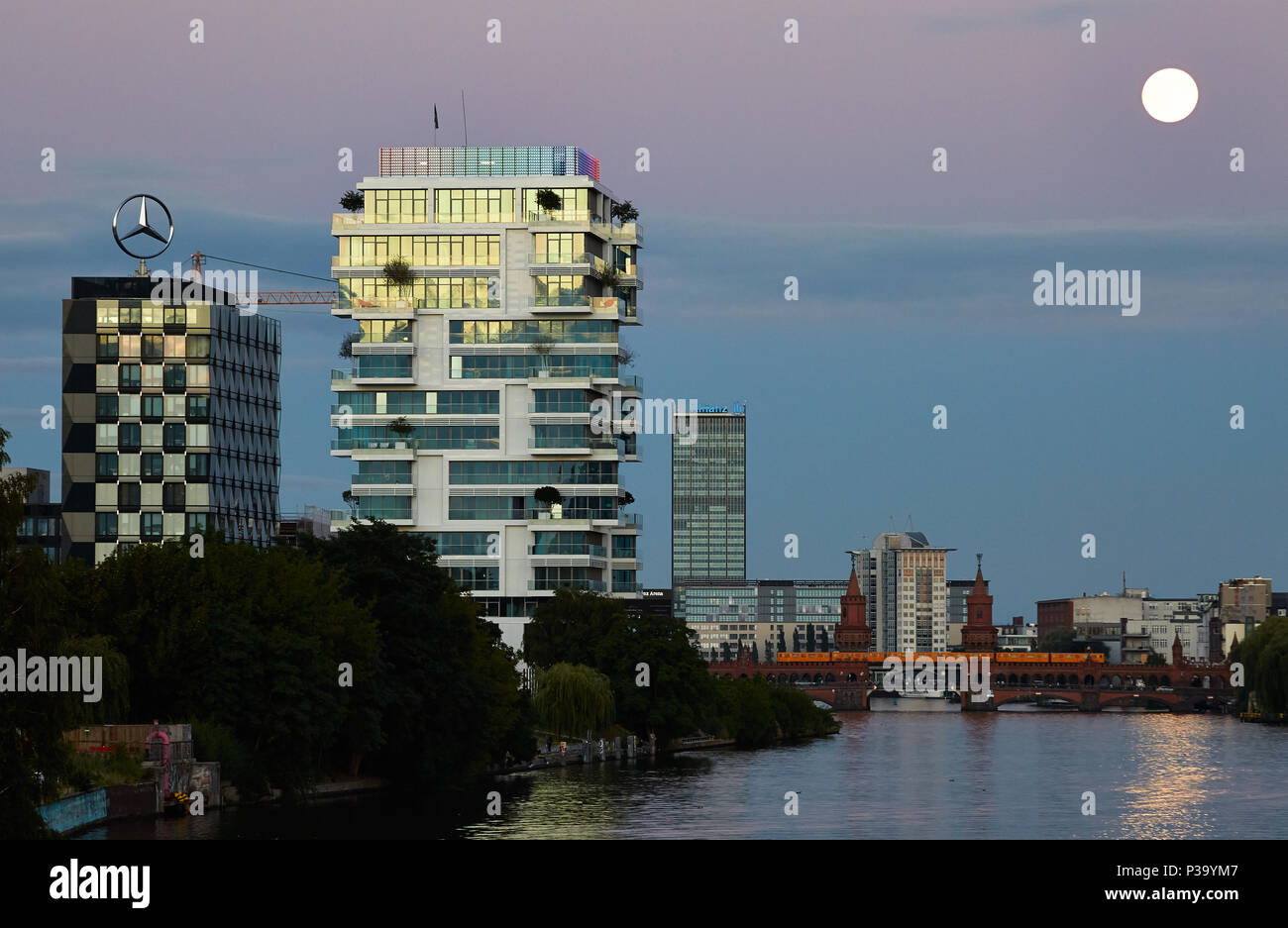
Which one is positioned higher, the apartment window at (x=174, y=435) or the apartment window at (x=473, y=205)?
the apartment window at (x=473, y=205)

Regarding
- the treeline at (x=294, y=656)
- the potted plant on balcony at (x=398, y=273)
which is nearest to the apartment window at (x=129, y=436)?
the potted plant on balcony at (x=398, y=273)

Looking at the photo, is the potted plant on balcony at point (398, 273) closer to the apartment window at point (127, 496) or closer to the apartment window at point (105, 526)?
the apartment window at point (127, 496)

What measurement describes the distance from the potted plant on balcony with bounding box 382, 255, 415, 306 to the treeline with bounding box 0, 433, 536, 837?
6611cm

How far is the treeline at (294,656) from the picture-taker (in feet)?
262

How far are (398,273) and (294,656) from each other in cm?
8373

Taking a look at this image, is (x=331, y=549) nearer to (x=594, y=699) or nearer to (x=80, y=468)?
(x=594, y=699)

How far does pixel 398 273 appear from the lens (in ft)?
528

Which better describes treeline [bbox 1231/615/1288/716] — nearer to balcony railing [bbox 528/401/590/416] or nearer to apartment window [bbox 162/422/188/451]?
balcony railing [bbox 528/401/590/416]

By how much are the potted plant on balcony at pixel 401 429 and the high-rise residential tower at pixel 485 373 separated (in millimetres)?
167

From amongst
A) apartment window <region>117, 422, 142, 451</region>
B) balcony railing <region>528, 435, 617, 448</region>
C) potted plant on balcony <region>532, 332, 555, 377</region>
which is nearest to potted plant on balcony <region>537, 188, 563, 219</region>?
potted plant on balcony <region>532, 332, 555, 377</region>

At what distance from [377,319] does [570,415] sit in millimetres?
19289

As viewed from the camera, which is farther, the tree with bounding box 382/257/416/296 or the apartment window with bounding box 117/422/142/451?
the apartment window with bounding box 117/422/142/451

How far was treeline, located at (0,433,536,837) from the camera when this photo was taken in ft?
262
